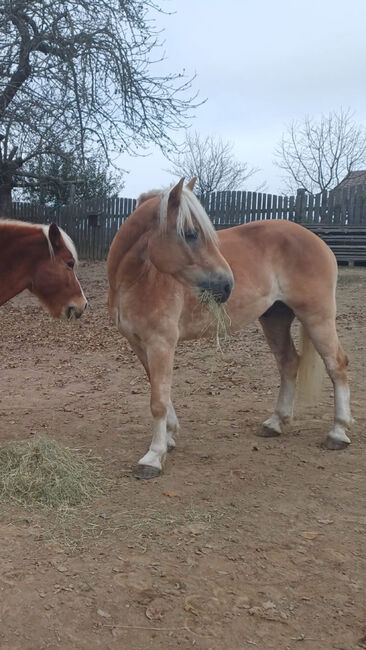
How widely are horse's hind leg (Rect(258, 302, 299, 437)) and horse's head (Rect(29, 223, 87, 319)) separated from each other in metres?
1.77

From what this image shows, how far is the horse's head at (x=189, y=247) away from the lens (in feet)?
11.0

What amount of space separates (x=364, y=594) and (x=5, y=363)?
582 centimetres

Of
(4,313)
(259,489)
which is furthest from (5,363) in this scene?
(259,489)

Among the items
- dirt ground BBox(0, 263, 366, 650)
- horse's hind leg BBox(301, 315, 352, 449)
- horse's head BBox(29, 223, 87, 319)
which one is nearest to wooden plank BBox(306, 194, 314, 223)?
dirt ground BBox(0, 263, 366, 650)

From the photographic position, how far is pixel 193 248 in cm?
336

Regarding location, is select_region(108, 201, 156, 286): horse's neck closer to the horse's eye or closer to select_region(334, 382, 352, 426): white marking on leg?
the horse's eye

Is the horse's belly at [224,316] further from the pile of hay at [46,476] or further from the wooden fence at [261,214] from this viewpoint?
the wooden fence at [261,214]

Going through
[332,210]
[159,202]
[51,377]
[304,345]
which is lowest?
[51,377]

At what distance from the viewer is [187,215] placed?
3332 mm

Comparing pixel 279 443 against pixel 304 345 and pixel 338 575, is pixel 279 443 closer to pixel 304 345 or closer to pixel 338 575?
pixel 304 345

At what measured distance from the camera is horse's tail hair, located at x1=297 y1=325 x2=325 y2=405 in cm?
454

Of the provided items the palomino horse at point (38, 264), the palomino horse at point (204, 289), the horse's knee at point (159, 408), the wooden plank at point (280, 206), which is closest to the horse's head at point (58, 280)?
the palomino horse at point (38, 264)

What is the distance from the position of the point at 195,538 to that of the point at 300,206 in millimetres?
11315

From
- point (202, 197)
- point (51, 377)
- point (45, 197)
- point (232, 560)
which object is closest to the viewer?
point (232, 560)
